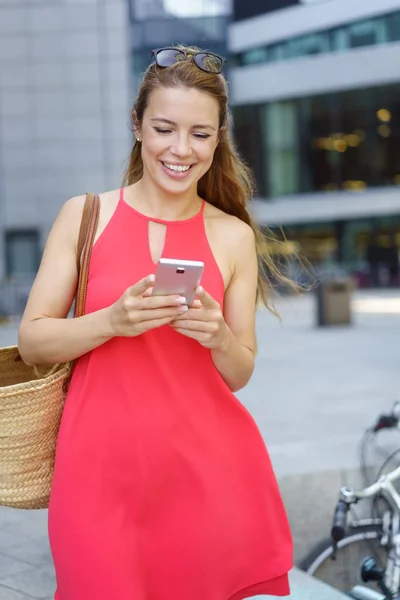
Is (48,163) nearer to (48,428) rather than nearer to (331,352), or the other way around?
(331,352)

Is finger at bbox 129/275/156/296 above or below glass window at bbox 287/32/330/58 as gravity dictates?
below

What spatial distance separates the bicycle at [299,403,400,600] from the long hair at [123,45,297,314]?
1.46m

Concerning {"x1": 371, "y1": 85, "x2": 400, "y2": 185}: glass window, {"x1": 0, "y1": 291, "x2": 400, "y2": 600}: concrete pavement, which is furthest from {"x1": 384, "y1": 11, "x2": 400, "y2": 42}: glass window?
{"x1": 0, "y1": 291, "x2": 400, "y2": 600}: concrete pavement

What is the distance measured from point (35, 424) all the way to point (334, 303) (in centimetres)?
1720

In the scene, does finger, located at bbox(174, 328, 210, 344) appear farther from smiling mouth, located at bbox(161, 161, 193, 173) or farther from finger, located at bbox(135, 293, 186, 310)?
smiling mouth, located at bbox(161, 161, 193, 173)

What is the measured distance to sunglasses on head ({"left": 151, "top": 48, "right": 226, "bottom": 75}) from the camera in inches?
94.2

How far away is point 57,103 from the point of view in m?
36.4

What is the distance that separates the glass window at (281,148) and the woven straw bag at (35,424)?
129ft

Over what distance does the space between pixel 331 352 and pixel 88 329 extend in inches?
482

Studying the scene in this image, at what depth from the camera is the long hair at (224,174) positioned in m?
2.41

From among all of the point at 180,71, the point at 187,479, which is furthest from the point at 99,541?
the point at 180,71

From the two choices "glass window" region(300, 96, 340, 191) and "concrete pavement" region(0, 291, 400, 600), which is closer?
"concrete pavement" region(0, 291, 400, 600)

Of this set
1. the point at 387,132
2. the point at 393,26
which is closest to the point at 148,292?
the point at 387,132

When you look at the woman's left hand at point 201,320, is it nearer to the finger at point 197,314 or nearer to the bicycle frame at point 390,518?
the finger at point 197,314
